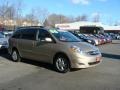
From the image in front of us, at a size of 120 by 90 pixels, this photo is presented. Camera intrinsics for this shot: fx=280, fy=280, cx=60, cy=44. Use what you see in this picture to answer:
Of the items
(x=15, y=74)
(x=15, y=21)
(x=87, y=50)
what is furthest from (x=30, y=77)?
(x=15, y=21)

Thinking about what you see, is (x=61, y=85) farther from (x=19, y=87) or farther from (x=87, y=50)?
(x=87, y=50)

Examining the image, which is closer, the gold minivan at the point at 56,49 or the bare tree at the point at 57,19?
the gold minivan at the point at 56,49

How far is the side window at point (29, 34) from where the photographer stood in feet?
39.7

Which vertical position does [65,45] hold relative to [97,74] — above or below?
above

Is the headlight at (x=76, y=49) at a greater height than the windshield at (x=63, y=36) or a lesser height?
lesser

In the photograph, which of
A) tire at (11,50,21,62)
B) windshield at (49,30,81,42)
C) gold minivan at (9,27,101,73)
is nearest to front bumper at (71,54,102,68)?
gold minivan at (9,27,101,73)

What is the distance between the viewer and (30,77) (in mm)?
9664

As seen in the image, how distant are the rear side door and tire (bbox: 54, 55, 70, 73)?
5.49 ft

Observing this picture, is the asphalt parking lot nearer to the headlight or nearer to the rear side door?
the rear side door

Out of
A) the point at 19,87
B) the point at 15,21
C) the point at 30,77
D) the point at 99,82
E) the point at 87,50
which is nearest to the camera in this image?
the point at 19,87

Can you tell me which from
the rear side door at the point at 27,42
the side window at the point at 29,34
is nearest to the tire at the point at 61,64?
the rear side door at the point at 27,42

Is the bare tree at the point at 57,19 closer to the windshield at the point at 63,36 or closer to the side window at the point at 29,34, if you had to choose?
the side window at the point at 29,34

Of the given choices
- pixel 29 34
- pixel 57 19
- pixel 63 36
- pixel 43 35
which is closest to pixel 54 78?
pixel 63 36

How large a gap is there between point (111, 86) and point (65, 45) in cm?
282
